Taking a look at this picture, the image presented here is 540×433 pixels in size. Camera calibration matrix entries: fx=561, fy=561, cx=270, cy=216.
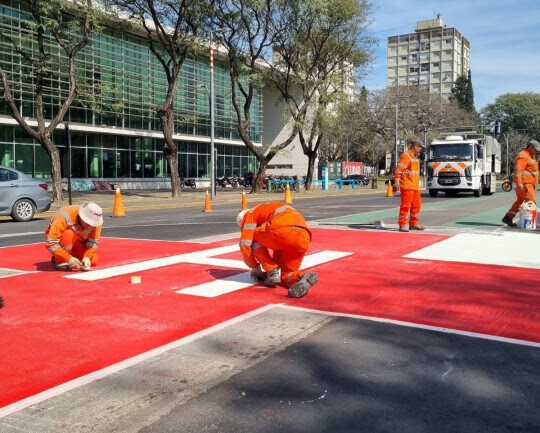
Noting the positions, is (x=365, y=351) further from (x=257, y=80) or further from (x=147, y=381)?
(x=257, y=80)

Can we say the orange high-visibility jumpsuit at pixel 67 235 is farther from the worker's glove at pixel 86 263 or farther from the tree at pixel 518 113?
the tree at pixel 518 113

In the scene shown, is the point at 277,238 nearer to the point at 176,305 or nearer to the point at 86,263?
the point at 176,305

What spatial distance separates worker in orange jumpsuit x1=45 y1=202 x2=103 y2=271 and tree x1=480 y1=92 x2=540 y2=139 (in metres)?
101

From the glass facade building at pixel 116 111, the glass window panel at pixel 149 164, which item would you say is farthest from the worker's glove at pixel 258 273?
the glass window panel at pixel 149 164

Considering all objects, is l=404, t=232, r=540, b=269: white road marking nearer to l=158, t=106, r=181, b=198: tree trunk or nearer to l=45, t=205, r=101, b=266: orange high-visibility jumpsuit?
l=45, t=205, r=101, b=266: orange high-visibility jumpsuit

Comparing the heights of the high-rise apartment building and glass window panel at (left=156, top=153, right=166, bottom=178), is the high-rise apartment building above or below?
above

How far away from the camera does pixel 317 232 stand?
39.9 ft

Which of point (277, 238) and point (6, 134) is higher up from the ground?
point (6, 134)

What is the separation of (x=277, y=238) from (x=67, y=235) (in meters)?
2.90

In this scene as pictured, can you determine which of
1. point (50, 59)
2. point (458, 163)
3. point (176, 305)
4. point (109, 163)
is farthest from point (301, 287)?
point (109, 163)

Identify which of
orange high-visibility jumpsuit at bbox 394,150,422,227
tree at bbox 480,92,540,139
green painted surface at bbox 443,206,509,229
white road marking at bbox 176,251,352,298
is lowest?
white road marking at bbox 176,251,352,298

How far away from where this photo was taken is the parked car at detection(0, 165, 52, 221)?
1577 cm

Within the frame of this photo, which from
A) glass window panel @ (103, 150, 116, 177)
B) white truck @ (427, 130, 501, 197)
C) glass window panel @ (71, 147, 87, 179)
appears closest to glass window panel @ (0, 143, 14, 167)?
glass window panel @ (71, 147, 87, 179)

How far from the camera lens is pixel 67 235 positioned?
23.1ft
